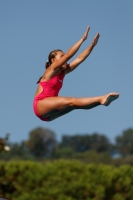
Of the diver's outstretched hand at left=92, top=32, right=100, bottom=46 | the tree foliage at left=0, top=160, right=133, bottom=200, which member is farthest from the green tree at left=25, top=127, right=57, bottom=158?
the diver's outstretched hand at left=92, top=32, right=100, bottom=46

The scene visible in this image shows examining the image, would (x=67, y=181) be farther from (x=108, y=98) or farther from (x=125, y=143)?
(x=125, y=143)

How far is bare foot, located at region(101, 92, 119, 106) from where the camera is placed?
11.1m

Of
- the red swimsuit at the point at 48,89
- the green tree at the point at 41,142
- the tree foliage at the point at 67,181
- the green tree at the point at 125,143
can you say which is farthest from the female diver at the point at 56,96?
the green tree at the point at 125,143

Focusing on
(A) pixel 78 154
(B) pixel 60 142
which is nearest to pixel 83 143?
(B) pixel 60 142

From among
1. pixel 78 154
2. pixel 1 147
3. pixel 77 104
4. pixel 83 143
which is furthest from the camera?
pixel 83 143

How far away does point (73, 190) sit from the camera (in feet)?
140

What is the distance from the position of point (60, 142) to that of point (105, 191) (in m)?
72.3

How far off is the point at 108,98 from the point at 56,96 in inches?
40.0

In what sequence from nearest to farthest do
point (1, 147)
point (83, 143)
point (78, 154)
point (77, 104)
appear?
point (77, 104) < point (1, 147) < point (78, 154) < point (83, 143)

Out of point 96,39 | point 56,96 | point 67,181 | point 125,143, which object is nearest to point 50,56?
Result: point 56,96

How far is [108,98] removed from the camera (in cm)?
1117

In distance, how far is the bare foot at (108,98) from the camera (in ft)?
36.5

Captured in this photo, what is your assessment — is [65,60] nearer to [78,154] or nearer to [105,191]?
[105,191]

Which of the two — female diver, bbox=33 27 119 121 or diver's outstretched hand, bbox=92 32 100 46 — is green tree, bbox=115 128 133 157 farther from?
female diver, bbox=33 27 119 121
